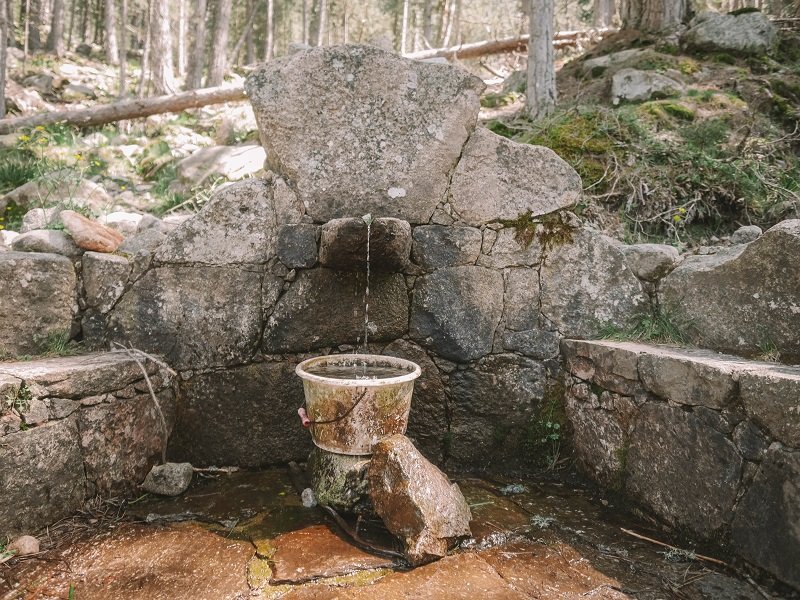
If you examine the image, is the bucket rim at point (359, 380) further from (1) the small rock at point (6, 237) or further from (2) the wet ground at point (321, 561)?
(1) the small rock at point (6, 237)

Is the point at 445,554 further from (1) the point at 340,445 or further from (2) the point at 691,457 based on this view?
(2) the point at 691,457

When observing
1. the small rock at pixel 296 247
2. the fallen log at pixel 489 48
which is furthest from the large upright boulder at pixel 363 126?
the fallen log at pixel 489 48

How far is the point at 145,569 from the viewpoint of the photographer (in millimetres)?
2055

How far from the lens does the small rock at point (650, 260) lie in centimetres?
312

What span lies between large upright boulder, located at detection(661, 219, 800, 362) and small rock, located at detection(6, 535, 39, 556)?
10.9ft

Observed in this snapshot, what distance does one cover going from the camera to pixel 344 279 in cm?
310

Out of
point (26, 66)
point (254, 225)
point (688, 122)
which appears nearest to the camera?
point (254, 225)

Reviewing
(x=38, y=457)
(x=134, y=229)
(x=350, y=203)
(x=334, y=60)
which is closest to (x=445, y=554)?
(x=38, y=457)

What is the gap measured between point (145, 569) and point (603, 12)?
1409cm

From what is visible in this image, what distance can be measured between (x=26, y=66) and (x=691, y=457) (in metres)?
18.2

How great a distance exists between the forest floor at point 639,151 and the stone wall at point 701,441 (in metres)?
1.68

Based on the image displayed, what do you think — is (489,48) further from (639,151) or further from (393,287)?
(393,287)

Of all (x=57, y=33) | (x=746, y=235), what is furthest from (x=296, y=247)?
(x=57, y=33)

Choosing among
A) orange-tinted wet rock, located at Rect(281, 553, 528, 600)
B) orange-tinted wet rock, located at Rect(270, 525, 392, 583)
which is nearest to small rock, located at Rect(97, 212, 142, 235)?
orange-tinted wet rock, located at Rect(270, 525, 392, 583)
